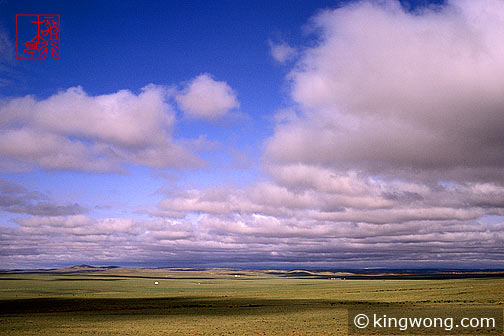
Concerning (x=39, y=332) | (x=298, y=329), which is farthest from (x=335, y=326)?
(x=39, y=332)

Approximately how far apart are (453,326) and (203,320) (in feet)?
88.0

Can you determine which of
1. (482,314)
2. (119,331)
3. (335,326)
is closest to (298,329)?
(335,326)

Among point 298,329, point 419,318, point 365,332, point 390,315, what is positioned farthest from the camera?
point 390,315

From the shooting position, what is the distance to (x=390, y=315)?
5128 cm

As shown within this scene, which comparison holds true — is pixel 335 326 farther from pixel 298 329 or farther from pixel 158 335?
pixel 158 335

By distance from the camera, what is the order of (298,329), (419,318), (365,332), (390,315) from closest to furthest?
(365,332), (298,329), (419,318), (390,315)

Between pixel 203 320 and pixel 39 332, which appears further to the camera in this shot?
pixel 203 320

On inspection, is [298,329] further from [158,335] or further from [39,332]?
[39,332]
